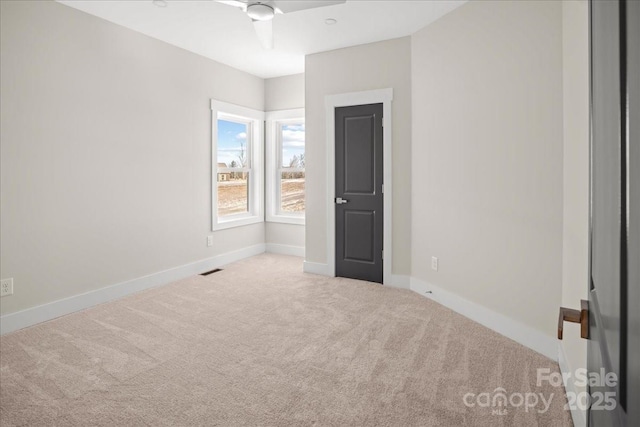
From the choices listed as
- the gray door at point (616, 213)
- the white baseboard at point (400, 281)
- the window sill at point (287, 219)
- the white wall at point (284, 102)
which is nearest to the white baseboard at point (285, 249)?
the white wall at point (284, 102)

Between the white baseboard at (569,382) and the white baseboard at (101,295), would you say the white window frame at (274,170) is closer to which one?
the white baseboard at (101,295)

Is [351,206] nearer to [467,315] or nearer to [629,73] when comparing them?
[467,315]

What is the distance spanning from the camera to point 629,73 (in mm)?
357

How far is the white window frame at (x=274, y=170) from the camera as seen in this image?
19.8 feet

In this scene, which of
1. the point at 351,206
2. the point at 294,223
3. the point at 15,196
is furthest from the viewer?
the point at 294,223

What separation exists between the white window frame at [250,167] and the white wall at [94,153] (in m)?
→ 0.13

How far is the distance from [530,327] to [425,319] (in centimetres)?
83

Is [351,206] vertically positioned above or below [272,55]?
below

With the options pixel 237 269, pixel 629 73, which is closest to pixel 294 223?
pixel 237 269

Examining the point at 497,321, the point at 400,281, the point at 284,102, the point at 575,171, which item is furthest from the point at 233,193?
the point at 575,171

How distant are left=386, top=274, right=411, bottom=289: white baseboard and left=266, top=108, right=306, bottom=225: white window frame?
2.07m

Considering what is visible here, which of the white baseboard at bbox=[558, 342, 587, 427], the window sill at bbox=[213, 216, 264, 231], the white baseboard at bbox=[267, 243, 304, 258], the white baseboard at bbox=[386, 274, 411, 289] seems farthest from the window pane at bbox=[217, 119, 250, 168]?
the white baseboard at bbox=[558, 342, 587, 427]

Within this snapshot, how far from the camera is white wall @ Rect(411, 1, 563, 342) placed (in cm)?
265

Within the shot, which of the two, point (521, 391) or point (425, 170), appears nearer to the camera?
point (521, 391)
